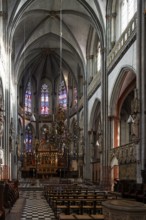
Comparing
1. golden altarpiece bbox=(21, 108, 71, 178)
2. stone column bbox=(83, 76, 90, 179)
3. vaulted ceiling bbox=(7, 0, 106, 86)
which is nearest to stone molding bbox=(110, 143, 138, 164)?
vaulted ceiling bbox=(7, 0, 106, 86)

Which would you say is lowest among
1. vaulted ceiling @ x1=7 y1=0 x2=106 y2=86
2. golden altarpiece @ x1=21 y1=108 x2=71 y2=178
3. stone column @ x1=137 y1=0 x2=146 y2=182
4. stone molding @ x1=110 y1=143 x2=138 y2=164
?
golden altarpiece @ x1=21 y1=108 x2=71 y2=178

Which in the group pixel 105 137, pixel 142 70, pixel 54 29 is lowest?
pixel 105 137

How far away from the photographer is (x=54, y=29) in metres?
37.6

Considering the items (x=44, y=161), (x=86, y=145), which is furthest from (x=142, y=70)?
(x=44, y=161)

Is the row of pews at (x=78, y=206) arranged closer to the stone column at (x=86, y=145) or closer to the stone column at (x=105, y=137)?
the stone column at (x=105, y=137)

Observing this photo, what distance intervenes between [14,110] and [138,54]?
23.6 m

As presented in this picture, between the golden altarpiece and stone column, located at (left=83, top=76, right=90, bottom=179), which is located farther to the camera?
the golden altarpiece

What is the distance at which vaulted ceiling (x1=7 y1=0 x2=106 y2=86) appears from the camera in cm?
2941

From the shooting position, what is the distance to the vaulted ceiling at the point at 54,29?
29.4 metres

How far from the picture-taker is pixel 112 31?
27.8 m

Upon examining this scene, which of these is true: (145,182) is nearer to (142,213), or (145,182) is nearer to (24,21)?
(142,213)

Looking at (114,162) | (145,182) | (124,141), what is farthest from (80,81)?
(145,182)

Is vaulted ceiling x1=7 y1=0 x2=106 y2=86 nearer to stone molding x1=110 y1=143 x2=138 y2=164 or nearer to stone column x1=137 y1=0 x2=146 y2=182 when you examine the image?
stone molding x1=110 y1=143 x2=138 y2=164

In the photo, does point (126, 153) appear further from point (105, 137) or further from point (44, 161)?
point (44, 161)
